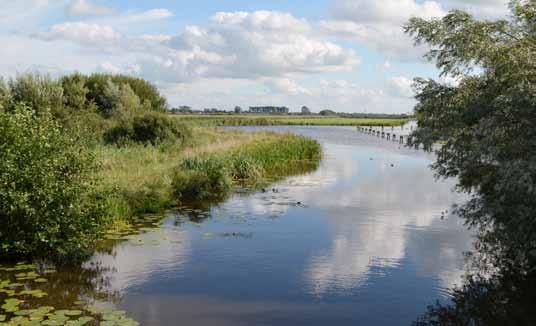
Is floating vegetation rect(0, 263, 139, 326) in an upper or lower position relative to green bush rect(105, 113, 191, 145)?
lower

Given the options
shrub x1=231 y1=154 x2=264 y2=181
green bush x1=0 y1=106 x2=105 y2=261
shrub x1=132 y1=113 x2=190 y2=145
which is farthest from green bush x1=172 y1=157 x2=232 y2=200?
shrub x1=132 y1=113 x2=190 y2=145

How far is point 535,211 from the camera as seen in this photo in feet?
32.9

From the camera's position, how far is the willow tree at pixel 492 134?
10531 millimetres

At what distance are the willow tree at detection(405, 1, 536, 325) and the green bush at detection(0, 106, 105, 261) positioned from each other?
27.3ft

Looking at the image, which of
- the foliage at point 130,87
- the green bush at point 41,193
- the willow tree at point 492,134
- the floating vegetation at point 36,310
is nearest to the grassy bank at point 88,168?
the green bush at point 41,193

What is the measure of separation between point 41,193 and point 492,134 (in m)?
9.88

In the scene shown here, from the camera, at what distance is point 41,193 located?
41.8 feet

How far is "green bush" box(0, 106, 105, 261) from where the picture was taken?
1273cm

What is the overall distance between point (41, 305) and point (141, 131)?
1089 inches

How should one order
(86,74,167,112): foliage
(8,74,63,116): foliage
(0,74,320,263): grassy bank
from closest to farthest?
(0,74,320,263): grassy bank
(8,74,63,116): foliage
(86,74,167,112): foliage

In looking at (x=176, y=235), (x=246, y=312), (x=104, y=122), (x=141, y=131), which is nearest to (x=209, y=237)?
(x=176, y=235)

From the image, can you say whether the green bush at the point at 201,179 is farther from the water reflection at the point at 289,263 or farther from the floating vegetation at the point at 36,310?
the floating vegetation at the point at 36,310

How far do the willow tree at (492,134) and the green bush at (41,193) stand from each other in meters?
8.33

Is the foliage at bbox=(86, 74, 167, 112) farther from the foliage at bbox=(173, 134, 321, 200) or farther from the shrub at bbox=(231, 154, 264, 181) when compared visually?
the shrub at bbox=(231, 154, 264, 181)
